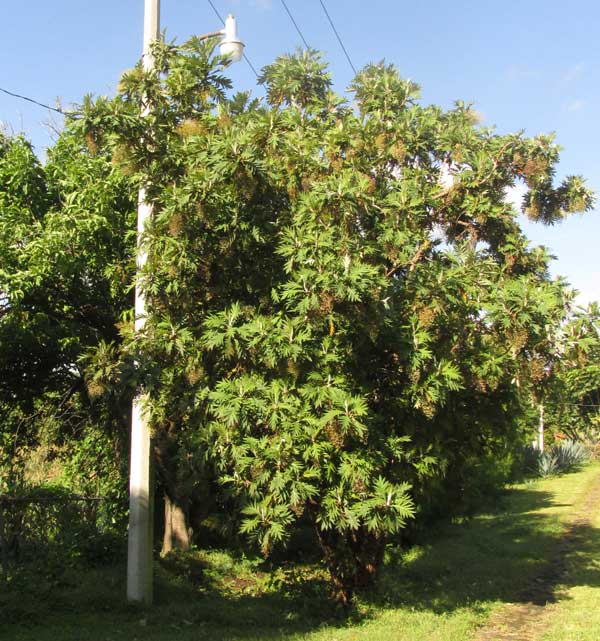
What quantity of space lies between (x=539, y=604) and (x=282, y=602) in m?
3.49

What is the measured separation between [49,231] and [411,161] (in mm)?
4865

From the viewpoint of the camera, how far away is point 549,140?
9086 millimetres

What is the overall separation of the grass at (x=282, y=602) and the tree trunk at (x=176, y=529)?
0.51m

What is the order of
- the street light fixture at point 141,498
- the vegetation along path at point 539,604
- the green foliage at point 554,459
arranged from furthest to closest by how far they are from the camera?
the green foliage at point 554,459 < the street light fixture at point 141,498 < the vegetation along path at point 539,604

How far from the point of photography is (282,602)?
9500 mm

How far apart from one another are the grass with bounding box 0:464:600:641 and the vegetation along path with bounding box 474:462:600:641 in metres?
0.12

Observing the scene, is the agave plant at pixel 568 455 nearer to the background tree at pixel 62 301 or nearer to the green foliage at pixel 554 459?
the green foliage at pixel 554 459

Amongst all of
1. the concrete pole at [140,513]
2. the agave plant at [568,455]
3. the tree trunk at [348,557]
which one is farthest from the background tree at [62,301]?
the agave plant at [568,455]

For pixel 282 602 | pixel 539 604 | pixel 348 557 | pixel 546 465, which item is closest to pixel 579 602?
pixel 539 604

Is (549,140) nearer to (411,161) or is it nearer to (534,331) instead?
(411,161)

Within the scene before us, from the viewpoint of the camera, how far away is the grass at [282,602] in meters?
7.77

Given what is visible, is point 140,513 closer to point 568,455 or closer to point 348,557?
point 348,557

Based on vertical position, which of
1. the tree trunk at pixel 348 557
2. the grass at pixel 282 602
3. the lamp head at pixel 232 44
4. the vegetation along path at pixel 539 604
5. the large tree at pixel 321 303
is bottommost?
the vegetation along path at pixel 539 604

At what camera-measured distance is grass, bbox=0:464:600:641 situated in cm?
777
